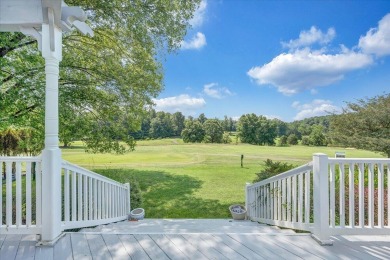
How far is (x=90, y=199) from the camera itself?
3.28 metres

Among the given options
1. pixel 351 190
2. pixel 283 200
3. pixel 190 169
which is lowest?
pixel 190 169

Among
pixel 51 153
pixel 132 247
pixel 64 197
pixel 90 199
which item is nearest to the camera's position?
pixel 132 247

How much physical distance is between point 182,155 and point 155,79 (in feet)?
39.7

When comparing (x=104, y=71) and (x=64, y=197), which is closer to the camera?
(x=64, y=197)

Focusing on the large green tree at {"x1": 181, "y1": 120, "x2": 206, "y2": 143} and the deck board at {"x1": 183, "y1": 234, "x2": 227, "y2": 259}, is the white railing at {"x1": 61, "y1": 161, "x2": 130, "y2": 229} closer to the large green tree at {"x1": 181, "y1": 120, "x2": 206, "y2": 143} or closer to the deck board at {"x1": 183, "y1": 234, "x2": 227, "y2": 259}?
the deck board at {"x1": 183, "y1": 234, "x2": 227, "y2": 259}

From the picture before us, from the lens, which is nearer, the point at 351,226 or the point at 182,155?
the point at 351,226

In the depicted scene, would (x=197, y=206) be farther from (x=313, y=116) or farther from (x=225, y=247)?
(x=313, y=116)

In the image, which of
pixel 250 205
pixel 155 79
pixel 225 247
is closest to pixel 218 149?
pixel 155 79

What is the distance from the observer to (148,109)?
307 inches

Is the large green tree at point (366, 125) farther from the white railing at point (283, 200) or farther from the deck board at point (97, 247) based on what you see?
the deck board at point (97, 247)

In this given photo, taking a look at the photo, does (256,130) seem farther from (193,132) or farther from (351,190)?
(351,190)

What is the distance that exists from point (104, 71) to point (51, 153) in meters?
4.68

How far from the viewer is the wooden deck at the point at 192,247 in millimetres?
2229

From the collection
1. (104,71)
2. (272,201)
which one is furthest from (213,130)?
(272,201)
